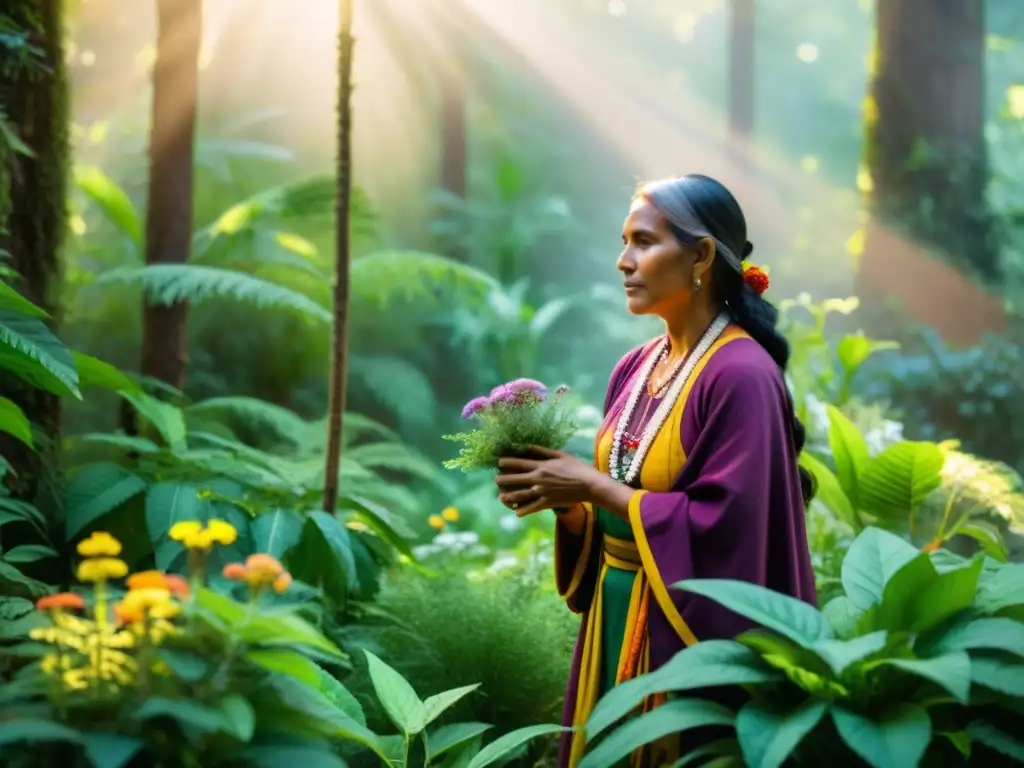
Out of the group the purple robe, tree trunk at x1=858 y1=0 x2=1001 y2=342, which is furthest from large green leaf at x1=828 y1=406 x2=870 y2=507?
tree trunk at x1=858 y1=0 x2=1001 y2=342

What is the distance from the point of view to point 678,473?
214cm

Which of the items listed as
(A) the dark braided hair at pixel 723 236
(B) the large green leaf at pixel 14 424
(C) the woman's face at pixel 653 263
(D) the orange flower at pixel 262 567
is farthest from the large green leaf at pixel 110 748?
(A) the dark braided hair at pixel 723 236

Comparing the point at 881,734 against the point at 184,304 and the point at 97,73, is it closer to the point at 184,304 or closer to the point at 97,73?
the point at 184,304

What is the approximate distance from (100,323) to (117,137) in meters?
2.99

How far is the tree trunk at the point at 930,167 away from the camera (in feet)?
23.3

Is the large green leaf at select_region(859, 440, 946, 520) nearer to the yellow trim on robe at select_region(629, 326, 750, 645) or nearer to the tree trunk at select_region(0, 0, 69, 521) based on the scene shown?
Answer: the yellow trim on robe at select_region(629, 326, 750, 645)

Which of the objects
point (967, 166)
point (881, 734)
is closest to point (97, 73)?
point (967, 166)

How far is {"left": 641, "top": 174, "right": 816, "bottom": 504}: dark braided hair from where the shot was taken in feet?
7.23

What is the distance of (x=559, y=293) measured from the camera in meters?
13.7

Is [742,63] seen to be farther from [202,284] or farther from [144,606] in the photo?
[144,606]

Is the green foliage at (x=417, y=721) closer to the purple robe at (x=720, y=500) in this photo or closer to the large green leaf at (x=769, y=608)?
the purple robe at (x=720, y=500)

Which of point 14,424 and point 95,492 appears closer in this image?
point 14,424

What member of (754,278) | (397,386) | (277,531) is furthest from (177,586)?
(397,386)

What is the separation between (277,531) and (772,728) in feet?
5.99
